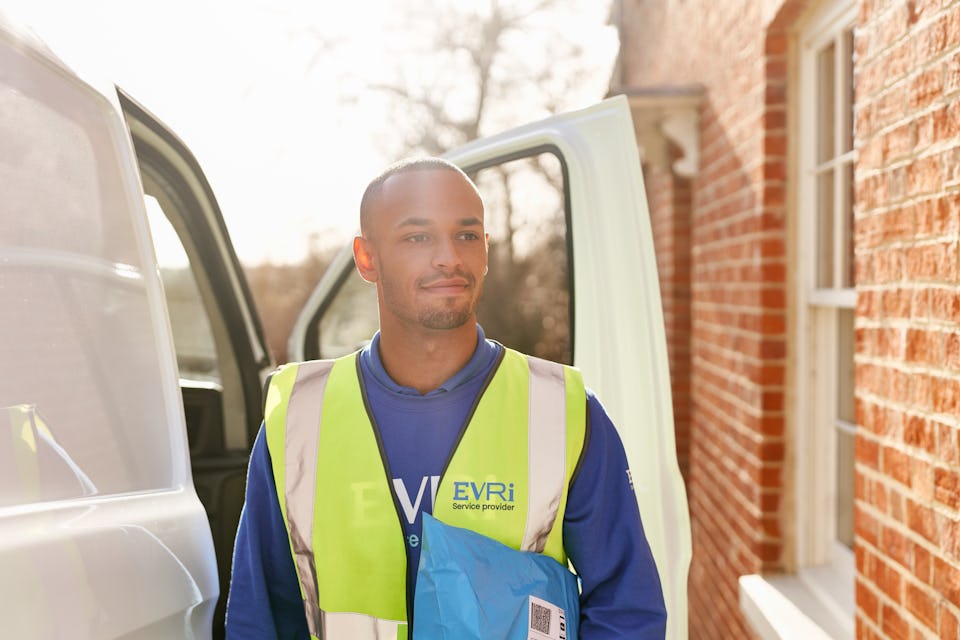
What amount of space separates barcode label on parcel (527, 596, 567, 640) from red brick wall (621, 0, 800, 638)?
2.49 meters

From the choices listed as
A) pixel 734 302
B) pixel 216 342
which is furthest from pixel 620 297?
pixel 734 302

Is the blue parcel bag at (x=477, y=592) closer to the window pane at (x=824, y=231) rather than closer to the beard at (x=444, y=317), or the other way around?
the beard at (x=444, y=317)

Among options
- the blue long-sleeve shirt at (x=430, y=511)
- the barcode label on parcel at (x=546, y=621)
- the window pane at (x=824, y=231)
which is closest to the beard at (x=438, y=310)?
the blue long-sleeve shirt at (x=430, y=511)

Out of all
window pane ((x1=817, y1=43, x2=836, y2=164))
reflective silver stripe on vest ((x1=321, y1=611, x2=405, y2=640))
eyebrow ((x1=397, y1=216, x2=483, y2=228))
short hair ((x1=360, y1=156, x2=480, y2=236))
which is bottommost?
reflective silver stripe on vest ((x1=321, y1=611, x2=405, y2=640))

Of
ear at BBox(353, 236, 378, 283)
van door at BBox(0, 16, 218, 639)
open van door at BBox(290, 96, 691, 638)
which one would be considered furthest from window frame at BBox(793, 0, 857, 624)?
van door at BBox(0, 16, 218, 639)

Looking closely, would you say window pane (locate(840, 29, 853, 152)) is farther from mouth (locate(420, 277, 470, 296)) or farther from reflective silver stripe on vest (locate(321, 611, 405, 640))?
reflective silver stripe on vest (locate(321, 611, 405, 640))

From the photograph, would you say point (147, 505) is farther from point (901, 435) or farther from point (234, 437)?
point (901, 435)

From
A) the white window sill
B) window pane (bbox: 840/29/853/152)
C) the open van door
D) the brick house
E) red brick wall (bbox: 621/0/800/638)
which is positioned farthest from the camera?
red brick wall (bbox: 621/0/800/638)

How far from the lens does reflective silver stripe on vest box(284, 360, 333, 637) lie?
1.50m

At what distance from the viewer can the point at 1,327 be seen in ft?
3.74

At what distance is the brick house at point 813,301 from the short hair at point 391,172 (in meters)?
1.15

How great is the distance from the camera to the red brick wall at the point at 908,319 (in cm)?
197

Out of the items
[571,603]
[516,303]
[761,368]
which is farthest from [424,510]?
[516,303]

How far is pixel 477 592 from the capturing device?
1.37 meters
